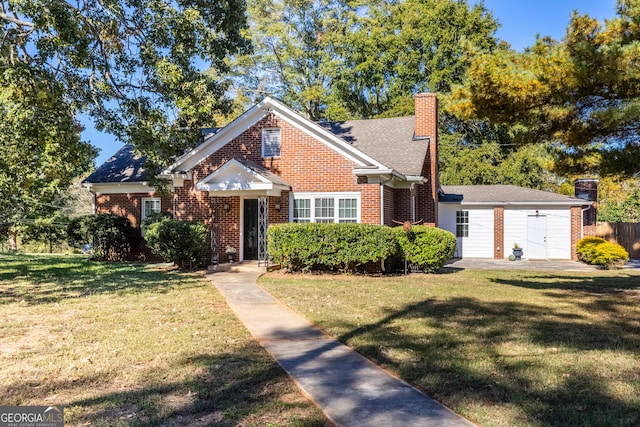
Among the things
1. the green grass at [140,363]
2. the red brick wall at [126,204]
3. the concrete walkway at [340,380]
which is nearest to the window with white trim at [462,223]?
the red brick wall at [126,204]

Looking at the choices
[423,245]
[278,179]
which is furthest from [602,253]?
[278,179]

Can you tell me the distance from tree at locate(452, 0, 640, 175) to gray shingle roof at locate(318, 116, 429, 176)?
560 cm

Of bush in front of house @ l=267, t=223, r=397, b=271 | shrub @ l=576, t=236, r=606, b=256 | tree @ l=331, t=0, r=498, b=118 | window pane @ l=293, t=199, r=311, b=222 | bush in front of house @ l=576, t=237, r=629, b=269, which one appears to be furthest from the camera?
tree @ l=331, t=0, r=498, b=118

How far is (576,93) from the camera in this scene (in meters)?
10.0

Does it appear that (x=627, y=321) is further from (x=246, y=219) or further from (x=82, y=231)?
(x=82, y=231)

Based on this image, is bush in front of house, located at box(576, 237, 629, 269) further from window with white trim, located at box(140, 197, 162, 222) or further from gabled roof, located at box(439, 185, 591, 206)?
window with white trim, located at box(140, 197, 162, 222)

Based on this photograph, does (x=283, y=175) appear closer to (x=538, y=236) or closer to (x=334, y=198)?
(x=334, y=198)

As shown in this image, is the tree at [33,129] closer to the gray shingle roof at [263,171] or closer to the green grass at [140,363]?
the gray shingle roof at [263,171]

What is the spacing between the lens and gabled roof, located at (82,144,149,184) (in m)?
19.6

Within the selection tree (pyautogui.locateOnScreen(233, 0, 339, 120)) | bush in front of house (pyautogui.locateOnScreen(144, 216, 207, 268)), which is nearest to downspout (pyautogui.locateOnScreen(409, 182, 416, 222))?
bush in front of house (pyautogui.locateOnScreen(144, 216, 207, 268))

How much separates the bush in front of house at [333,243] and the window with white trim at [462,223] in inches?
395

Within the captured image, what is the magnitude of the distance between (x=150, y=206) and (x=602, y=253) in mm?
17853

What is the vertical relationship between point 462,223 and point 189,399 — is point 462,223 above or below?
above

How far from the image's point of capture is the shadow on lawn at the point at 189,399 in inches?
154
